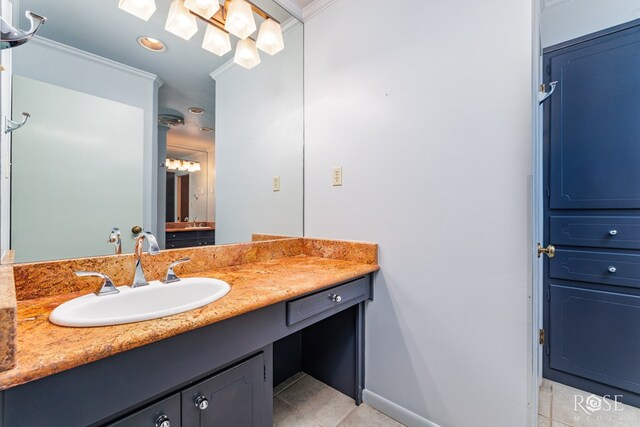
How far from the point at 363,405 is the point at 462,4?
2029 millimetres

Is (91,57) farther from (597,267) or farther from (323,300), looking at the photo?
(597,267)

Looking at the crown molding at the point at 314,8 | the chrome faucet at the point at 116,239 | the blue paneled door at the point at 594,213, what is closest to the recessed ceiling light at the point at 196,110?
the chrome faucet at the point at 116,239

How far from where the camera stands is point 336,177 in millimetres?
1634

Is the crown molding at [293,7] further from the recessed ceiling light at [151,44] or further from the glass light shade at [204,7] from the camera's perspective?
the recessed ceiling light at [151,44]

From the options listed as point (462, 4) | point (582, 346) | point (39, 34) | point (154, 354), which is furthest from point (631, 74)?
point (39, 34)

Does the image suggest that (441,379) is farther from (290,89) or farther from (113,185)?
(290,89)

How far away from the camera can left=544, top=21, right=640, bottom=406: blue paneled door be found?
1438mm

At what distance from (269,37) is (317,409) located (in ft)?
6.98

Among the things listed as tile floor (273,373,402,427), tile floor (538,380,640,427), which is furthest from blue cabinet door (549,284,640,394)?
tile floor (273,373,402,427)

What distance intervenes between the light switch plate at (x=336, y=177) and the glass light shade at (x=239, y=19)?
0.89 meters

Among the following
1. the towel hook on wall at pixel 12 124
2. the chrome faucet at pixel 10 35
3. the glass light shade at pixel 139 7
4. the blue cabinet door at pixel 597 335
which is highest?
the glass light shade at pixel 139 7

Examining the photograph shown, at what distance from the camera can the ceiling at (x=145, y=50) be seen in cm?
100

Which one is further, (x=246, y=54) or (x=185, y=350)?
(x=246, y=54)

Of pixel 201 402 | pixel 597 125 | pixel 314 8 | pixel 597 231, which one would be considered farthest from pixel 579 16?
pixel 201 402
